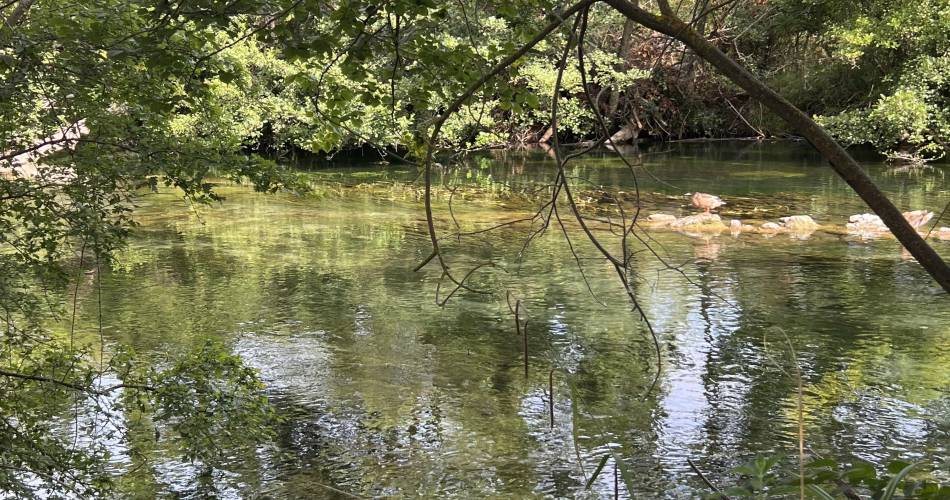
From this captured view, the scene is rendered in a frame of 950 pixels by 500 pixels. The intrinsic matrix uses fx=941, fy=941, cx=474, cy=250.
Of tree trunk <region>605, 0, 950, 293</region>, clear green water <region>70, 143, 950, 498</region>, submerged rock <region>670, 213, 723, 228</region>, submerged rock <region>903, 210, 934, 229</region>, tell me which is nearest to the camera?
tree trunk <region>605, 0, 950, 293</region>

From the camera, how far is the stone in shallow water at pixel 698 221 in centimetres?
1383

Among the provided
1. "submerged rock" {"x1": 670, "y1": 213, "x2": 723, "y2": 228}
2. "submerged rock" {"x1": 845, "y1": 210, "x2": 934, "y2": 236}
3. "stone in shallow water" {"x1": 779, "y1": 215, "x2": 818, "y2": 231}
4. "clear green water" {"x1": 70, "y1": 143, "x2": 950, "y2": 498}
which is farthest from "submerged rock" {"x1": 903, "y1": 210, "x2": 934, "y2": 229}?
"submerged rock" {"x1": 670, "y1": 213, "x2": 723, "y2": 228}

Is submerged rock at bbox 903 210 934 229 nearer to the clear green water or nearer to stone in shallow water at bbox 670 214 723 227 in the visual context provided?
the clear green water

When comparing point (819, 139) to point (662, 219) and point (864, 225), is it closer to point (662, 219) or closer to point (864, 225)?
point (662, 219)

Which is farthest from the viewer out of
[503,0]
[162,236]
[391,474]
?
[162,236]

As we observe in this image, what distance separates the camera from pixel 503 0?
288 cm

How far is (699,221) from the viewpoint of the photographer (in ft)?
45.6

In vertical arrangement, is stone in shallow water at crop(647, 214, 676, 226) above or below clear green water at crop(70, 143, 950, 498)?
above

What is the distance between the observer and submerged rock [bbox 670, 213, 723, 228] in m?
13.8

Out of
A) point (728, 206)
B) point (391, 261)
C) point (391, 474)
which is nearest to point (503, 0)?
point (391, 474)

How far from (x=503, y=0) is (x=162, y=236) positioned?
11.3 metres

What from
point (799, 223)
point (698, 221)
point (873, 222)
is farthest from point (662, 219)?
point (873, 222)

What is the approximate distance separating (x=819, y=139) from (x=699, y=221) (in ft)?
40.3

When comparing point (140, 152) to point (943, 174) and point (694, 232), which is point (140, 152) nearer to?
point (694, 232)
